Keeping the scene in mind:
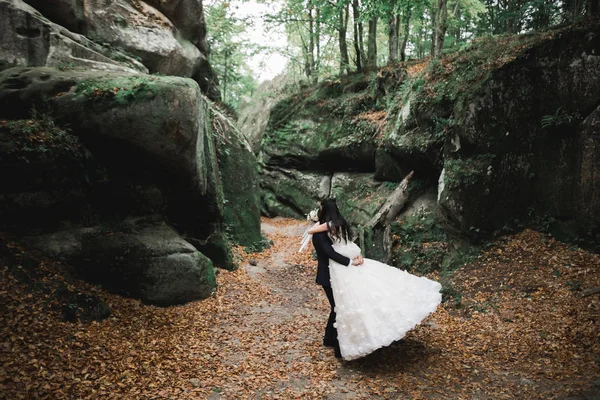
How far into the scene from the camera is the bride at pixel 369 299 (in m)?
5.17

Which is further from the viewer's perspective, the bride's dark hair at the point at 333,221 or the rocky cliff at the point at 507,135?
the rocky cliff at the point at 507,135

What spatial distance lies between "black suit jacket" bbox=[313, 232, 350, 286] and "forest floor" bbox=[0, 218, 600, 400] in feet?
4.19

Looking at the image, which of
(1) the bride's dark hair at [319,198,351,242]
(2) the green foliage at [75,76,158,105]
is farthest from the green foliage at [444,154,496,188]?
(2) the green foliage at [75,76,158,105]

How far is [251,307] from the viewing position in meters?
8.22

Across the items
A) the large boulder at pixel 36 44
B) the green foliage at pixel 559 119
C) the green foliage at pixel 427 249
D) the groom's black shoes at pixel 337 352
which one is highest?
the large boulder at pixel 36 44

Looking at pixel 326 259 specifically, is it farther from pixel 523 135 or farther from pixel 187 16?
pixel 187 16

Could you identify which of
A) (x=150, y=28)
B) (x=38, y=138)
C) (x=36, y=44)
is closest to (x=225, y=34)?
(x=150, y=28)

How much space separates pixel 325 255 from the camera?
226 inches

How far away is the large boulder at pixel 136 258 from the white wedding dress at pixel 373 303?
374cm

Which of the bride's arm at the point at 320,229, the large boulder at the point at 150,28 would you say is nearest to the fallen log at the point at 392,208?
the bride's arm at the point at 320,229

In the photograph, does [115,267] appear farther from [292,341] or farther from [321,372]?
[321,372]

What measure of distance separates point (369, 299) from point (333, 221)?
127 cm

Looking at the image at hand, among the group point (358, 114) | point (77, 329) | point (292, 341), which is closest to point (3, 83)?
point (77, 329)

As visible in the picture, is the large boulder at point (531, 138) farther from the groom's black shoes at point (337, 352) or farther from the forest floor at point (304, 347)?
the groom's black shoes at point (337, 352)
